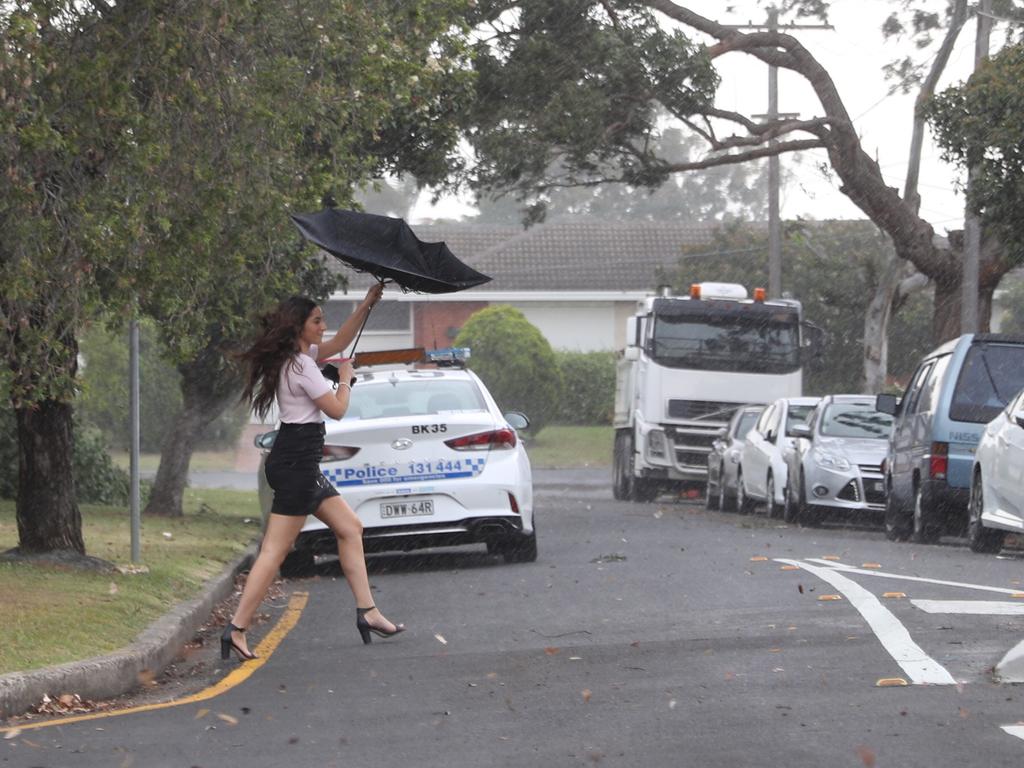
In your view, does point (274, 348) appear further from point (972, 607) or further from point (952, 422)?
point (952, 422)

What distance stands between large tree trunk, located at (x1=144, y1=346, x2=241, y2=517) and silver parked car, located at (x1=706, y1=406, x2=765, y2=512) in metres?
7.20

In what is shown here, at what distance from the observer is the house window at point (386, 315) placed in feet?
174

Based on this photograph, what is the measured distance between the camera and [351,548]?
9.55m

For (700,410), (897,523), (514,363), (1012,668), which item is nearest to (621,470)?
(700,410)

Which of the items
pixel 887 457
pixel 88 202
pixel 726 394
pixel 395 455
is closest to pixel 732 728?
pixel 88 202

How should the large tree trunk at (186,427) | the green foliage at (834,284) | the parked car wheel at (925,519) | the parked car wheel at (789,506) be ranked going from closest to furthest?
1. the parked car wheel at (925,519)
2. the parked car wheel at (789,506)
3. the large tree trunk at (186,427)
4. the green foliage at (834,284)

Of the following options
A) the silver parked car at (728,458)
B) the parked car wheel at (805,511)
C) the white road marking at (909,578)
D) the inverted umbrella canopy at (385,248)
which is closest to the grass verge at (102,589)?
the inverted umbrella canopy at (385,248)

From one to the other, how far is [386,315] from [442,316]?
232 centimetres

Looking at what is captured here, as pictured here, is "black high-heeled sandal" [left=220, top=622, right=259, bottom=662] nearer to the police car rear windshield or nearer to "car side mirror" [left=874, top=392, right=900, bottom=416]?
the police car rear windshield

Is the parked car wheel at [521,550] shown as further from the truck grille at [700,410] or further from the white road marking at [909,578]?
the truck grille at [700,410]

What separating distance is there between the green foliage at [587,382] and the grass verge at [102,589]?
31.4 m

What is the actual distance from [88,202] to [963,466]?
8865mm

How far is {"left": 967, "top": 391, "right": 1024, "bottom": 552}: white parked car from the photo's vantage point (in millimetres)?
13578

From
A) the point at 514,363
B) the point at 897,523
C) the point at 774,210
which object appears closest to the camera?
the point at 897,523
